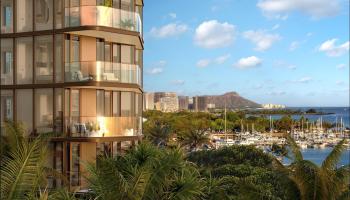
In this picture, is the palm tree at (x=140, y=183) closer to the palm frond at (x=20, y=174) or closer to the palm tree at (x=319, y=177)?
the palm frond at (x=20, y=174)

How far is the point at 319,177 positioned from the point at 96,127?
1321 cm

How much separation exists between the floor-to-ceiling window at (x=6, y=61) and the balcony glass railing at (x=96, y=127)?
3903mm

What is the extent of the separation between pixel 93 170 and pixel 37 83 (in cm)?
1567

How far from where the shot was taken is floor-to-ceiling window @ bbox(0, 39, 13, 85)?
86.2 feet

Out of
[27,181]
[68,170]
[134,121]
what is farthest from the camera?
[134,121]

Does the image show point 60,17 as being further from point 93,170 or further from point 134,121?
point 93,170

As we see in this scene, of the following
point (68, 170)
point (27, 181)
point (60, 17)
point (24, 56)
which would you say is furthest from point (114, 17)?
point (27, 181)

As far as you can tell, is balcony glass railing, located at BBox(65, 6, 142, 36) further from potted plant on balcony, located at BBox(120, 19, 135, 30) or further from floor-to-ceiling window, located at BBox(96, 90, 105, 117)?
floor-to-ceiling window, located at BBox(96, 90, 105, 117)

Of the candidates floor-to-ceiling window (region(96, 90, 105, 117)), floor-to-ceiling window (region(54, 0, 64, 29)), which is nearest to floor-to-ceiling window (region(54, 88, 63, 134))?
floor-to-ceiling window (region(96, 90, 105, 117))

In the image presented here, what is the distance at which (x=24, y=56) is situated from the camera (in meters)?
26.1

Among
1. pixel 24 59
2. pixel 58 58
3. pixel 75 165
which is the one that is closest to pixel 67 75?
pixel 58 58

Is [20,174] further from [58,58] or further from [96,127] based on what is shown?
[58,58]

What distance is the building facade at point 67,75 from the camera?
25.1m

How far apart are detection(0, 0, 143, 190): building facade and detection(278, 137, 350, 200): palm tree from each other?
12.3m
